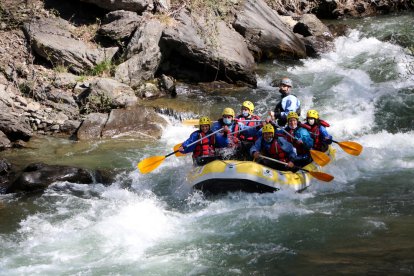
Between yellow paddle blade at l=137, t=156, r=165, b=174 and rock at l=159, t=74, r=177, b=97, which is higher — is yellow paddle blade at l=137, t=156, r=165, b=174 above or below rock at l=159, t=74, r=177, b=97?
below

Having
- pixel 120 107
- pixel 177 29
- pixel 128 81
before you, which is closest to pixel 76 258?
pixel 120 107

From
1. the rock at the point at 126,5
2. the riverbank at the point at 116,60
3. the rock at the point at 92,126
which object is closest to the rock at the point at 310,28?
the riverbank at the point at 116,60

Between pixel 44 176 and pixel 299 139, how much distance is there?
13.0 feet

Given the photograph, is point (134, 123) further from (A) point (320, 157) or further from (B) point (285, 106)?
(A) point (320, 157)

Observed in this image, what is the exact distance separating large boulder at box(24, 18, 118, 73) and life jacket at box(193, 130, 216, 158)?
4.89m

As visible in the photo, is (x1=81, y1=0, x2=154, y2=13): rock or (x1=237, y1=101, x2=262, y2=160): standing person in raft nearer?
(x1=237, y1=101, x2=262, y2=160): standing person in raft

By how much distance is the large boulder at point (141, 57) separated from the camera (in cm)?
1219

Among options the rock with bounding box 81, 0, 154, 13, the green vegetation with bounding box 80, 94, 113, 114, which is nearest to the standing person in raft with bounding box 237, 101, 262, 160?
the green vegetation with bounding box 80, 94, 113, 114

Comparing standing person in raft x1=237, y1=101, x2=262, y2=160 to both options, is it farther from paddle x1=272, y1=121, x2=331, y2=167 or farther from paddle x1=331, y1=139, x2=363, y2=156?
paddle x1=331, y1=139, x2=363, y2=156

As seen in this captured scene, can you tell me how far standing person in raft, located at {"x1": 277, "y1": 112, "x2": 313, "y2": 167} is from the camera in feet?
27.2

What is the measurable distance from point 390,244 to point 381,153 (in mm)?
4197

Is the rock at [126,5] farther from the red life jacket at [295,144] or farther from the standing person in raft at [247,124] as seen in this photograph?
the red life jacket at [295,144]

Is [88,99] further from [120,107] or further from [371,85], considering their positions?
[371,85]

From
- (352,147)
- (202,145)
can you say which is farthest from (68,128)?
(352,147)
